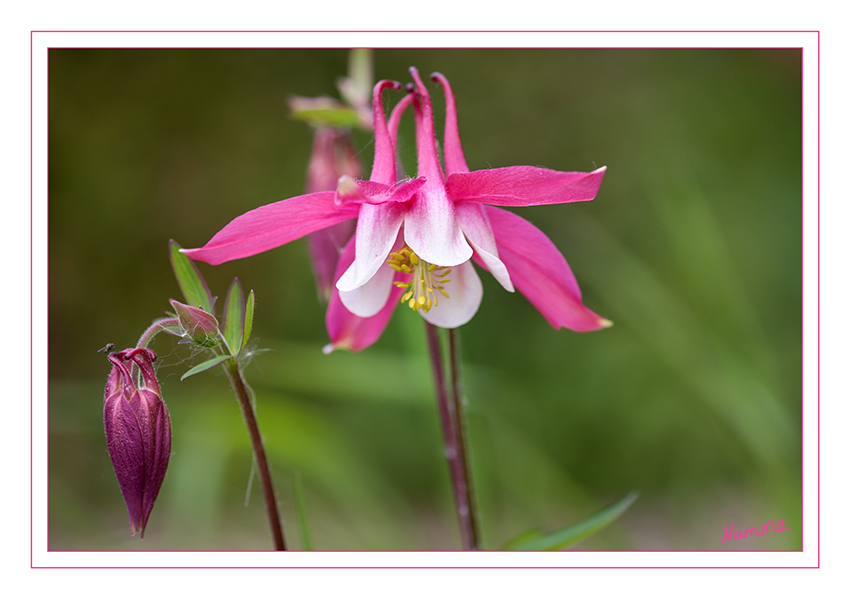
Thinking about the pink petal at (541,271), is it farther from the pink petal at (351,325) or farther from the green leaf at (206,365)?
the green leaf at (206,365)

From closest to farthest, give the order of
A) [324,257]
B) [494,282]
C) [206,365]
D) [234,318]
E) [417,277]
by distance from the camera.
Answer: [206,365]
[234,318]
[417,277]
[324,257]
[494,282]

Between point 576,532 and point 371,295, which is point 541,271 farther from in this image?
point 576,532

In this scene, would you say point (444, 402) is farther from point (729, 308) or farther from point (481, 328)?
point (481, 328)

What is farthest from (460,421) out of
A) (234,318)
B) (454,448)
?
(234,318)

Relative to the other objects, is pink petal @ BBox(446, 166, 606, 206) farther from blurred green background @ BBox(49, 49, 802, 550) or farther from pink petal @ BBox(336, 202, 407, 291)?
blurred green background @ BBox(49, 49, 802, 550)

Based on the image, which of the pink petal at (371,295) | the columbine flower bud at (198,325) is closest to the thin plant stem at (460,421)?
the pink petal at (371,295)

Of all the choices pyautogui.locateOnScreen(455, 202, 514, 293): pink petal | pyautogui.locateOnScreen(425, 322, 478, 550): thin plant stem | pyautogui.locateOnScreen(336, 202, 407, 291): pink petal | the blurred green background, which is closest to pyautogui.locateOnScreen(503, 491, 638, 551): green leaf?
pyautogui.locateOnScreen(425, 322, 478, 550): thin plant stem
